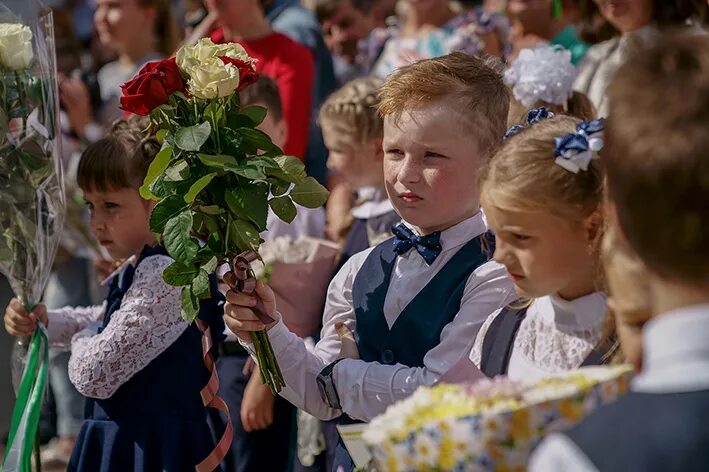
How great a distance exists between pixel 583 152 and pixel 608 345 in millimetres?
445

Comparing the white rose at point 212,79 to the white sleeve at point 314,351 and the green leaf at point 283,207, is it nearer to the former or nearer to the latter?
the green leaf at point 283,207

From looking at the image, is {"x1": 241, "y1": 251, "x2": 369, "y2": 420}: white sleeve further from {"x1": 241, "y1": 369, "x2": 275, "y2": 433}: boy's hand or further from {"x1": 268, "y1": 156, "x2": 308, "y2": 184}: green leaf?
{"x1": 241, "y1": 369, "x2": 275, "y2": 433}: boy's hand

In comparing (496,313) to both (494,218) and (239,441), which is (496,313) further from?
(239,441)

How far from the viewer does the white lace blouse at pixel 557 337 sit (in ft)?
8.86

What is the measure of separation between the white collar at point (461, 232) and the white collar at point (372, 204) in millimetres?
1423

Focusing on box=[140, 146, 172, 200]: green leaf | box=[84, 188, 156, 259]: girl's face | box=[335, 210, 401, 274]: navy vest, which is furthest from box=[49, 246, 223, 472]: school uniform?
box=[335, 210, 401, 274]: navy vest

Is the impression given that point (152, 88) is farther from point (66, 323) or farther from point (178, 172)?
point (66, 323)

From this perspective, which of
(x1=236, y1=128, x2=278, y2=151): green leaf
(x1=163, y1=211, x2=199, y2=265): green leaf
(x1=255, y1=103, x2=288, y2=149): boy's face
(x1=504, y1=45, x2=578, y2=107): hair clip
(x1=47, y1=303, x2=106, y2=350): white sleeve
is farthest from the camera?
(x1=255, y1=103, x2=288, y2=149): boy's face

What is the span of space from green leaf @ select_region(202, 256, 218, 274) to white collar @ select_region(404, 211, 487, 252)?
2.02 feet

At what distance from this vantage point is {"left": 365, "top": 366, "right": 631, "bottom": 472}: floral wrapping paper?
1936 mm

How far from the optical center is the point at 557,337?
2.74m

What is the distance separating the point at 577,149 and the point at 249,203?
0.85 m

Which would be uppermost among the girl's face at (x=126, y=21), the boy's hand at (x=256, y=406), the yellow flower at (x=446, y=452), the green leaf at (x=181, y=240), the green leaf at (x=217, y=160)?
the green leaf at (x=217, y=160)

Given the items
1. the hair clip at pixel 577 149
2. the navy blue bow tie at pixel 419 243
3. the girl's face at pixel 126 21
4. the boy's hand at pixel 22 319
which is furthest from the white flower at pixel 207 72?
the girl's face at pixel 126 21
